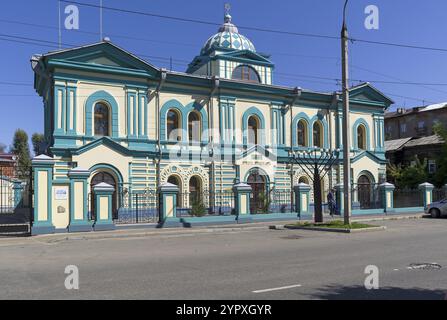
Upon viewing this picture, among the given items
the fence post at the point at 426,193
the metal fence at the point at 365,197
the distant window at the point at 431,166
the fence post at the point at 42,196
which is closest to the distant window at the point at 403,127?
the distant window at the point at 431,166

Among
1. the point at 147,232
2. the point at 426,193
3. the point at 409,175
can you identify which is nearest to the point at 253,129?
the point at 426,193

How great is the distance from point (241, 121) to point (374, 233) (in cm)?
1332

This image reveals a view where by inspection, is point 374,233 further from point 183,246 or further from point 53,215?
point 53,215

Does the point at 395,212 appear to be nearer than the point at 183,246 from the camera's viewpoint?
No

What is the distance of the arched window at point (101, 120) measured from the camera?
80.7 feet

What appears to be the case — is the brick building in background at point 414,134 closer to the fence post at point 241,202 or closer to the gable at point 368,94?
the gable at point 368,94

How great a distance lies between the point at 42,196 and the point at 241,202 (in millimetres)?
9059

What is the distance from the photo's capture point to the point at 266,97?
98.4ft

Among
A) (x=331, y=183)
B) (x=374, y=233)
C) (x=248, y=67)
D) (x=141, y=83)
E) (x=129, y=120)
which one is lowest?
(x=374, y=233)

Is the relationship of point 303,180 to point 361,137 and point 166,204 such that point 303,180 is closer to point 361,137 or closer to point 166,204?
point 361,137

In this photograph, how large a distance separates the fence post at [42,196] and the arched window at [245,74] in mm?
16899

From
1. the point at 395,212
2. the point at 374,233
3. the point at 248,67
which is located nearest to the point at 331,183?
the point at 395,212

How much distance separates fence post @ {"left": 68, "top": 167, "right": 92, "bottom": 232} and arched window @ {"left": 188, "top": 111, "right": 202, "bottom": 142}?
9.88 m
